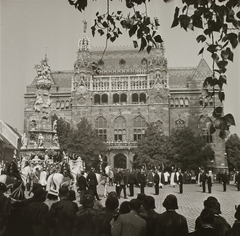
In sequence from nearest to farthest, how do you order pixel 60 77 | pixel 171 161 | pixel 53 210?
pixel 53 210 < pixel 171 161 < pixel 60 77

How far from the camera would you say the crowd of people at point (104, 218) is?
226 inches

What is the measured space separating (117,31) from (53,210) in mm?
3652

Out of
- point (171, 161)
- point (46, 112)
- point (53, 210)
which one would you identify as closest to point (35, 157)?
point (46, 112)

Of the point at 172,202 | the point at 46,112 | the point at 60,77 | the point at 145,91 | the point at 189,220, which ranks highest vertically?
the point at 60,77

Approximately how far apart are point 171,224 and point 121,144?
186 ft

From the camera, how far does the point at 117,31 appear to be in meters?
7.42

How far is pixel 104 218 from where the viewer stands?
6121mm

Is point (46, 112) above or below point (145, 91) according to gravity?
below

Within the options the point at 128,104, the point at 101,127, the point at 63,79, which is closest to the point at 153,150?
the point at 128,104

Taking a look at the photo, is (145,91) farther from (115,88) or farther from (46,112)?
(46,112)

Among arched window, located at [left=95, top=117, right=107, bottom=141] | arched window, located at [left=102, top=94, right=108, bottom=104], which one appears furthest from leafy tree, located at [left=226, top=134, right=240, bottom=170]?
arched window, located at [left=102, top=94, right=108, bottom=104]

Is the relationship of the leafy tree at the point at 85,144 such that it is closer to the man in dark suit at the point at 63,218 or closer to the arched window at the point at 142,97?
the arched window at the point at 142,97

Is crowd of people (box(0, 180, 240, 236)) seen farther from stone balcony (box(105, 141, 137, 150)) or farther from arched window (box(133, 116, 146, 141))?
arched window (box(133, 116, 146, 141))

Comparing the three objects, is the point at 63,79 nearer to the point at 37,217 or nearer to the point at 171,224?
the point at 37,217
